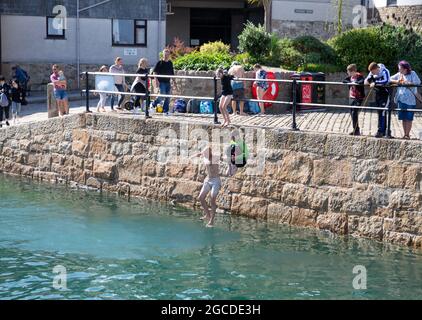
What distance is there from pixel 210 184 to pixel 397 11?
61.7 ft

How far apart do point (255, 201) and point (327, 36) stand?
20.5m

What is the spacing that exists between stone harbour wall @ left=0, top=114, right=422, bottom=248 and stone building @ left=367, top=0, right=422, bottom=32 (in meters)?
14.5

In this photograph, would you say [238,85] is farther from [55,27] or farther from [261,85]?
[55,27]

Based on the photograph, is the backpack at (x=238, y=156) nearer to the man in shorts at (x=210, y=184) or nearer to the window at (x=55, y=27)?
the man in shorts at (x=210, y=184)

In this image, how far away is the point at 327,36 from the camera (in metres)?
35.0

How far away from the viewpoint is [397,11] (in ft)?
104

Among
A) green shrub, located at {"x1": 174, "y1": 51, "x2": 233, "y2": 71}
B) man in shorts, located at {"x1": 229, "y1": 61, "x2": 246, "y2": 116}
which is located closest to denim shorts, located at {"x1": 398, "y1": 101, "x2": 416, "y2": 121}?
man in shorts, located at {"x1": 229, "y1": 61, "x2": 246, "y2": 116}

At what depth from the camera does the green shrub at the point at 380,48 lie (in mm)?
23609

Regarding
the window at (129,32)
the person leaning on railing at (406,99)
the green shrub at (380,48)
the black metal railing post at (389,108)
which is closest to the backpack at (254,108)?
the green shrub at (380,48)

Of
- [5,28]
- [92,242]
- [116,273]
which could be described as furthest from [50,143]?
[5,28]

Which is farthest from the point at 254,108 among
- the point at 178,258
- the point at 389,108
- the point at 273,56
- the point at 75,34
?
the point at 75,34
